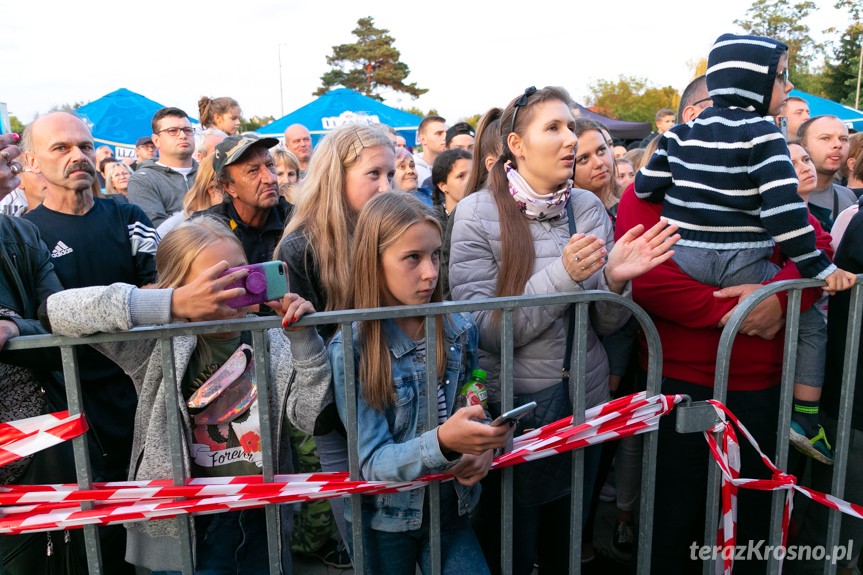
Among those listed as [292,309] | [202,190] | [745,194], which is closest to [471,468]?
[292,309]

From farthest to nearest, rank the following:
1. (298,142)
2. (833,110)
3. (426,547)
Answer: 1. (833,110)
2. (298,142)
3. (426,547)

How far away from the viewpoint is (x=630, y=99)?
57.2m

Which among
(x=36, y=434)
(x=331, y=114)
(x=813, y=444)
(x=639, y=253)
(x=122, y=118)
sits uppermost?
(x=331, y=114)

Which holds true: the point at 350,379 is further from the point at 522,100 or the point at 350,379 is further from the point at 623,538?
the point at 623,538

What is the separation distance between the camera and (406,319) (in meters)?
2.12

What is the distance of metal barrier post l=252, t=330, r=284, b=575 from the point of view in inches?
73.9

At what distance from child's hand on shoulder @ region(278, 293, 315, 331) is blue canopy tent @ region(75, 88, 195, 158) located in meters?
11.9

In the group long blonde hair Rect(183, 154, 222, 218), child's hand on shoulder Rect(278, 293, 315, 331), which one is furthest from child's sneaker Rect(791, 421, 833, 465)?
long blonde hair Rect(183, 154, 222, 218)

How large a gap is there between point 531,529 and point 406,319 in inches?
42.0

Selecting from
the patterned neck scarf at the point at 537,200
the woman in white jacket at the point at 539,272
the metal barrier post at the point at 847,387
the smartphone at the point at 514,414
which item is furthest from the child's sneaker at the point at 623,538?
the smartphone at the point at 514,414

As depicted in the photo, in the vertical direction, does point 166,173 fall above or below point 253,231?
above

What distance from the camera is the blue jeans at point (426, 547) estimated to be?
206 centimetres

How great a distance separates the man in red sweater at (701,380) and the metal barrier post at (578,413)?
0.54 meters

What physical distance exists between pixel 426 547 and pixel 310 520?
145cm
